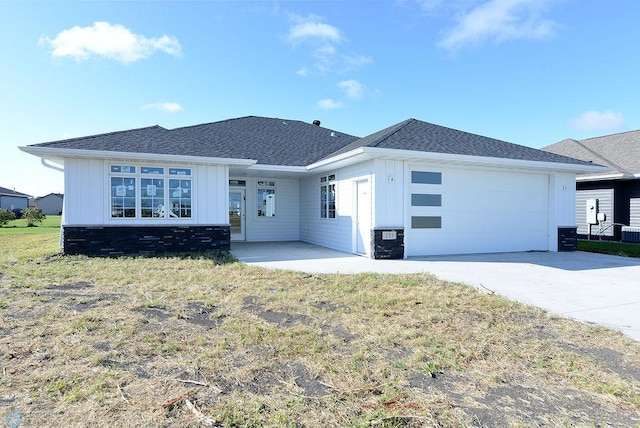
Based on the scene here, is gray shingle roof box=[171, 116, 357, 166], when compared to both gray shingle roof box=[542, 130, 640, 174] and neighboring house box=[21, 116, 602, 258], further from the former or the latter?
gray shingle roof box=[542, 130, 640, 174]

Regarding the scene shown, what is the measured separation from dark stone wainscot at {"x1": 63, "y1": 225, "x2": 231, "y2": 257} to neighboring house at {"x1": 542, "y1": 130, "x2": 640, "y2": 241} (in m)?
14.9

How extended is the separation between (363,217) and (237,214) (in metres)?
6.27

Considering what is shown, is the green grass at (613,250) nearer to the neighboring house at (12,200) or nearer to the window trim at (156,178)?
the window trim at (156,178)

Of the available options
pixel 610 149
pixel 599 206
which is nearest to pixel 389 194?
pixel 599 206

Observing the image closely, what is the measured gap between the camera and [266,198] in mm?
15047

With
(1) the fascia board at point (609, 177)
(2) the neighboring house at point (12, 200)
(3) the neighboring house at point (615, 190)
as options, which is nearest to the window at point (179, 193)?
(3) the neighboring house at point (615, 190)

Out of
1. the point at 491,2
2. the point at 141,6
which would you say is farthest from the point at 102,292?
the point at 491,2

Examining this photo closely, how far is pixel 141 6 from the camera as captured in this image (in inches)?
378

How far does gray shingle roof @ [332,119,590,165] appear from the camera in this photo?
9930 mm

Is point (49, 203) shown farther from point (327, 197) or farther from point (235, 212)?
point (327, 197)

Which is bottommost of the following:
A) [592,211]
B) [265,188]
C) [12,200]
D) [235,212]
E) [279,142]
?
[235,212]

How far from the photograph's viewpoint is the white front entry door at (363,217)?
10156mm

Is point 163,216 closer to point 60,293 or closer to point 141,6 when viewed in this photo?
point 60,293

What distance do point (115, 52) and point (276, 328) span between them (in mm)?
10994
